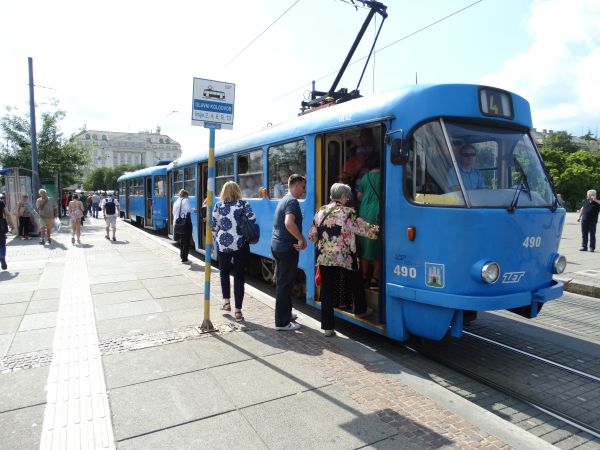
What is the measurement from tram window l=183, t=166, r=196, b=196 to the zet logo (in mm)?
8668

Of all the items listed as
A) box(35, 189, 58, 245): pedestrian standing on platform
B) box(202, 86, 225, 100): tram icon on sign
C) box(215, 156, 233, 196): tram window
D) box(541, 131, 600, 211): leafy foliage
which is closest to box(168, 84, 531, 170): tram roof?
box(202, 86, 225, 100): tram icon on sign

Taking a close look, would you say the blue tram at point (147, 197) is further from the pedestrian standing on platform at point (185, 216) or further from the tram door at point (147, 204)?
the pedestrian standing on platform at point (185, 216)

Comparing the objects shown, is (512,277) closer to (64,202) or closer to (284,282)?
(284,282)

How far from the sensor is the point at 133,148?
127875 millimetres

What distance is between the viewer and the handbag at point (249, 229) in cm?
555

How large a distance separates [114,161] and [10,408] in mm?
133692

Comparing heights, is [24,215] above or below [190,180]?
below

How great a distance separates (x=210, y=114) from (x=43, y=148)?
21212 mm

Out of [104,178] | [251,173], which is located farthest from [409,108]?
[104,178]

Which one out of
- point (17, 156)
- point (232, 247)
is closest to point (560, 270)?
point (232, 247)

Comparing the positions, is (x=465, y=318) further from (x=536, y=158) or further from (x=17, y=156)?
(x=17, y=156)

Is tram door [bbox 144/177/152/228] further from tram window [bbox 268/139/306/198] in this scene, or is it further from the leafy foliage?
the leafy foliage

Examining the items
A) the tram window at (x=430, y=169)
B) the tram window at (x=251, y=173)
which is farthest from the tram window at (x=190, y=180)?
the tram window at (x=430, y=169)

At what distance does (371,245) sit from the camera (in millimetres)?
5145
